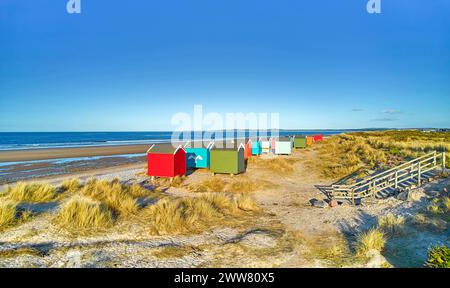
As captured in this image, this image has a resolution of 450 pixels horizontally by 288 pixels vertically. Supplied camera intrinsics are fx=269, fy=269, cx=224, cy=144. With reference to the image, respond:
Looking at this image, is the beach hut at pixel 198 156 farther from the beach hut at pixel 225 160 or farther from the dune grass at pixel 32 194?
the dune grass at pixel 32 194

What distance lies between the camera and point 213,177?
16922 millimetres

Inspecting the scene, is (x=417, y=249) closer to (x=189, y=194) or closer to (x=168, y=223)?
(x=168, y=223)

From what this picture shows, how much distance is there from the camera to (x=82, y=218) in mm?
7445

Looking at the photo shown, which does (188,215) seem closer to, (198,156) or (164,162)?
(164,162)

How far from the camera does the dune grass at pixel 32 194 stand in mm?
9672

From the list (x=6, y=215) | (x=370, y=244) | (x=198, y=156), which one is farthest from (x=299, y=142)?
(x=6, y=215)

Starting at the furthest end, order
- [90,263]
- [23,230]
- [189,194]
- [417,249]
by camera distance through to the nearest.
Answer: [189,194], [23,230], [417,249], [90,263]

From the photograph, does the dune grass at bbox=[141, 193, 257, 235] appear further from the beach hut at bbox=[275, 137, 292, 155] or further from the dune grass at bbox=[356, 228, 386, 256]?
the beach hut at bbox=[275, 137, 292, 155]

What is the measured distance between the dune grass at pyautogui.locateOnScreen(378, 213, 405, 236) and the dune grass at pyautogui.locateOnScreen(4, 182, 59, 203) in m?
11.2

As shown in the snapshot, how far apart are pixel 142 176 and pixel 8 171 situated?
11320mm

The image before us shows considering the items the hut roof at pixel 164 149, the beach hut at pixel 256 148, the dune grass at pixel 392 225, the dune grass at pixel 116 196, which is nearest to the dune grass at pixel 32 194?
the dune grass at pixel 116 196

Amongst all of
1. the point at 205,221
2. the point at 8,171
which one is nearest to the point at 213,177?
the point at 205,221

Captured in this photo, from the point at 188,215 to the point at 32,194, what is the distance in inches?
246
